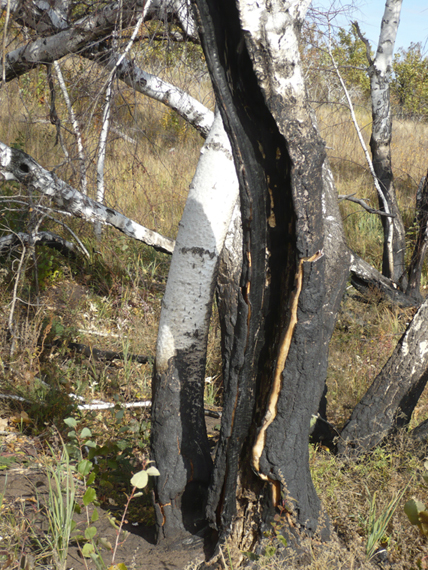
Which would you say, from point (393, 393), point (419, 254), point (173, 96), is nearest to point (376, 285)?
point (419, 254)

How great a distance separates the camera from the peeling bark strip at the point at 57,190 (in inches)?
117

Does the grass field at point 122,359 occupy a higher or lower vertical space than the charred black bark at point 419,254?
lower

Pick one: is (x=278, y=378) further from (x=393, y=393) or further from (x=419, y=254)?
(x=419, y=254)

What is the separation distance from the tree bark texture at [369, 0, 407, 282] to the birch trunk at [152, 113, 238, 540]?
356 centimetres

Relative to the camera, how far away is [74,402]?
121 inches

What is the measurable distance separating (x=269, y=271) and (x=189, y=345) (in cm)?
64

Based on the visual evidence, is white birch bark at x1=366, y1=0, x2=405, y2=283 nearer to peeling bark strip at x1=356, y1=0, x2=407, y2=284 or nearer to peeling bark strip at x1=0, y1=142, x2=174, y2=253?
peeling bark strip at x1=356, y1=0, x2=407, y2=284

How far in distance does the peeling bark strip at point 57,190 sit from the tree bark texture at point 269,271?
167cm

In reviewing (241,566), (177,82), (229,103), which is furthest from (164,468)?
(177,82)

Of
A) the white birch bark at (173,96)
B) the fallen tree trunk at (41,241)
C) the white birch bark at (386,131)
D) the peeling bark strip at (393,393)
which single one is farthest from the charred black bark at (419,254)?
the fallen tree trunk at (41,241)

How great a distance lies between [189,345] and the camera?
2084 millimetres

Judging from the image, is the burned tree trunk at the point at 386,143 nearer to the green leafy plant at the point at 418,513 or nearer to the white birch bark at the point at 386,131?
the white birch bark at the point at 386,131

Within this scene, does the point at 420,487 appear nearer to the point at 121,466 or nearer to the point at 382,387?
the point at 382,387

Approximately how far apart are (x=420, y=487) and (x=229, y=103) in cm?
219
